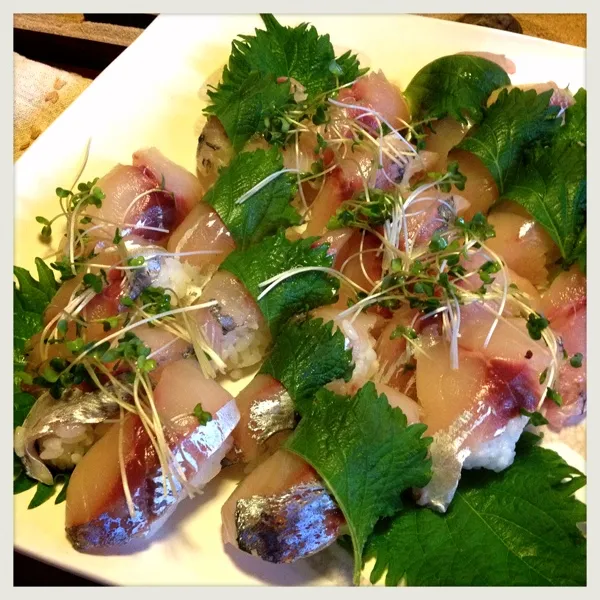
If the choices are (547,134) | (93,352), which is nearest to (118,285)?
(93,352)

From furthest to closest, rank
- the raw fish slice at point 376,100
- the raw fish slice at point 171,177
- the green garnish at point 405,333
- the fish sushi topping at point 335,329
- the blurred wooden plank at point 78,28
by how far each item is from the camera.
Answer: the blurred wooden plank at point 78,28 → the raw fish slice at point 376,100 → the raw fish slice at point 171,177 → the green garnish at point 405,333 → the fish sushi topping at point 335,329

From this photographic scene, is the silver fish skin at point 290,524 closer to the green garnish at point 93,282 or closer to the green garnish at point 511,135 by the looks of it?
the green garnish at point 93,282

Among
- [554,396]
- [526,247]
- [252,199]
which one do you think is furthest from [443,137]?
[554,396]

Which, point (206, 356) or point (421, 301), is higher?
point (421, 301)

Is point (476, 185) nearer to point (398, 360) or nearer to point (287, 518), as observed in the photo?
point (398, 360)

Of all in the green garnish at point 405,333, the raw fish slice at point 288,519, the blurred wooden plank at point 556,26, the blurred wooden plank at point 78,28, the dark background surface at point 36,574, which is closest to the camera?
the raw fish slice at point 288,519

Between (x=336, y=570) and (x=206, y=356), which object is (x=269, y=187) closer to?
(x=206, y=356)

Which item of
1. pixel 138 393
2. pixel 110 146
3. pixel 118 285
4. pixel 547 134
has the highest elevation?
pixel 547 134

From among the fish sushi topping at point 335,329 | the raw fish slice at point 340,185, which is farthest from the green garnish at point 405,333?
the raw fish slice at point 340,185
